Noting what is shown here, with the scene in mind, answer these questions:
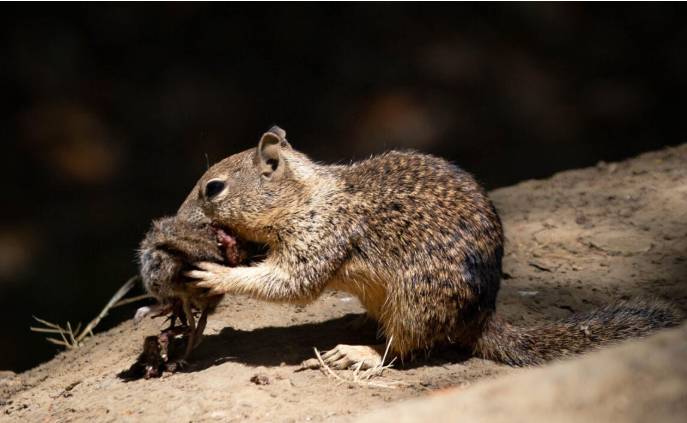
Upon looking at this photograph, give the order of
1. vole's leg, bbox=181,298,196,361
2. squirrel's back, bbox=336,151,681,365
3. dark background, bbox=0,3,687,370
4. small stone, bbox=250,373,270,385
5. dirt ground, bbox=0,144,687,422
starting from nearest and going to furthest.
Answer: dirt ground, bbox=0,144,687,422 → small stone, bbox=250,373,270,385 → squirrel's back, bbox=336,151,681,365 → vole's leg, bbox=181,298,196,361 → dark background, bbox=0,3,687,370

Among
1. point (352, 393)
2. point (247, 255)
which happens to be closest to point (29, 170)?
point (247, 255)

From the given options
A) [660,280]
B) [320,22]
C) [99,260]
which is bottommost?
[99,260]

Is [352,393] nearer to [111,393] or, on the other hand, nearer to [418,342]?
[418,342]

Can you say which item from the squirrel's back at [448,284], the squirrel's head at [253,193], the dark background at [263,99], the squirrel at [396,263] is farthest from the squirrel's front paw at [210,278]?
the dark background at [263,99]

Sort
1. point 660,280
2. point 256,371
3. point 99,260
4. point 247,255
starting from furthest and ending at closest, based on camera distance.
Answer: point 99,260
point 660,280
point 247,255
point 256,371

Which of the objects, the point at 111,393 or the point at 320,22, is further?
the point at 320,22

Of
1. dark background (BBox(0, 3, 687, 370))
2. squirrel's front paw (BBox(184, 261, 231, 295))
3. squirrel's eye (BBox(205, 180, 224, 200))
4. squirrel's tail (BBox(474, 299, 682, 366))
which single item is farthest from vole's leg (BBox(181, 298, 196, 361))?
dark background (BBox(0, 3, 687, 370))

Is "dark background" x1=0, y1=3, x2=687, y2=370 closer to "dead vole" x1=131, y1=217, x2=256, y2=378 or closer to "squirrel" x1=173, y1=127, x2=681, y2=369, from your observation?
"dead vole" x1=131, y1=217, x2=256, y2=378
